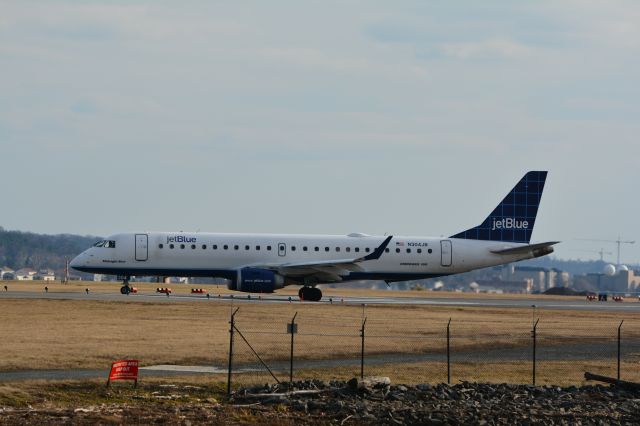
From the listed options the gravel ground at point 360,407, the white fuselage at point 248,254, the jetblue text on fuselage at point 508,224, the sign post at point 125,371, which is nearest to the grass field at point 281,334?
the sign post at point 125,371

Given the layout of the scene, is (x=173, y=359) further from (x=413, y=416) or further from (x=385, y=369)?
A: (x=413, y=416)

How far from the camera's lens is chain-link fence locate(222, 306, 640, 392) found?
107ft

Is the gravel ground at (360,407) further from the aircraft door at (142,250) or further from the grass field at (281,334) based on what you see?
the aircraft door at (142,250)

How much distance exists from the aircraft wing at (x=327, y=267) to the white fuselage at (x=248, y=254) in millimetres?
257

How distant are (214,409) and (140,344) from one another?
12129 millimetres

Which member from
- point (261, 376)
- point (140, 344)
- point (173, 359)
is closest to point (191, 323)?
point (140, 344)

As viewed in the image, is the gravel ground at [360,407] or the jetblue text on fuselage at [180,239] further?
the jetblue text on fuselage at [180,239]

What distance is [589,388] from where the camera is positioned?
1177 inches

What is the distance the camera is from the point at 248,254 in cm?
6334

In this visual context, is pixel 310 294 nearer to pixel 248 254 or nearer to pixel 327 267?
pixel 327 267

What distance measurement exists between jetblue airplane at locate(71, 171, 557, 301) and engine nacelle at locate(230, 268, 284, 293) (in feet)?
0.10

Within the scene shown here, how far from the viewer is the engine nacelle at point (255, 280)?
61031mm

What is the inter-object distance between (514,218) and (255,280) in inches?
707

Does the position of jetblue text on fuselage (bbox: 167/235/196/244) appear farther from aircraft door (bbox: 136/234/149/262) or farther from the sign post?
the sign post
